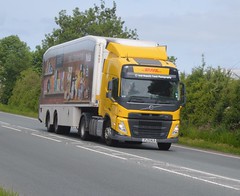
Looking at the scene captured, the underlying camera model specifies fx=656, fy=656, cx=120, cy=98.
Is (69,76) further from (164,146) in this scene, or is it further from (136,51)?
(164,146)

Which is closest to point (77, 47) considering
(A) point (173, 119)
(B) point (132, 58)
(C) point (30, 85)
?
(B) point (132, 58)

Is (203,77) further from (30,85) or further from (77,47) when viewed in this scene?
(30,85)

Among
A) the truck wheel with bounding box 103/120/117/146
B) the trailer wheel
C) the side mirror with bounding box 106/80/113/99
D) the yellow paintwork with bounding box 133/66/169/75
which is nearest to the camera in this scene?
the yellow paintwork with bounding box 133/66/169/75

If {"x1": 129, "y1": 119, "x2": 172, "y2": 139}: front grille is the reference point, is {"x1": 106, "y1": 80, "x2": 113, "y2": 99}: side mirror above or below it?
above

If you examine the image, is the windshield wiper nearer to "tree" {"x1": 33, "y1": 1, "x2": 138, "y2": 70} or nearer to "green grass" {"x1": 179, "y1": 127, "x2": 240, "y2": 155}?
"green grass" {"x1": 179, "y1": 127, "x2": 240, "y2": 155}

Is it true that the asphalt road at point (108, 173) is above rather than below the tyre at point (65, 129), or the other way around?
below

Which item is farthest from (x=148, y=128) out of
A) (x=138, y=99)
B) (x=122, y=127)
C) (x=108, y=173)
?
(x=108, y=173)

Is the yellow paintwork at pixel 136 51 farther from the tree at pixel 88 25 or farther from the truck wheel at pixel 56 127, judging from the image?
the tree at pixel 88 25

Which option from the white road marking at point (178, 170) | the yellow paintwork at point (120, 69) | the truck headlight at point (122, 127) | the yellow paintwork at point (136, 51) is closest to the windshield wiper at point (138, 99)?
the yellow paintwork at point (120, 69)

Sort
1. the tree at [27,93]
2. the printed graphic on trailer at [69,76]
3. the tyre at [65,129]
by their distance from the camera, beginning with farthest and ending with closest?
the tree at [27,93]
the tyre at [65,129]
the printed graphic on trailer at [69,76]

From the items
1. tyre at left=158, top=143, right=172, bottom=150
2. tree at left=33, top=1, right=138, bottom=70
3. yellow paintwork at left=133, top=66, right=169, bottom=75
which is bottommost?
tyre at left=158, top=143, right=172, bottom=150

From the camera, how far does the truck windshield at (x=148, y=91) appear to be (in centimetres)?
2172

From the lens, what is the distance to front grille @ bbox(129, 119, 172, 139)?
21797mm

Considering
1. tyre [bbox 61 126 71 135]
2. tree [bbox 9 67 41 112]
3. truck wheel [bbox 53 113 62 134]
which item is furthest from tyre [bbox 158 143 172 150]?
tree [bbox 9 67 41 112]
